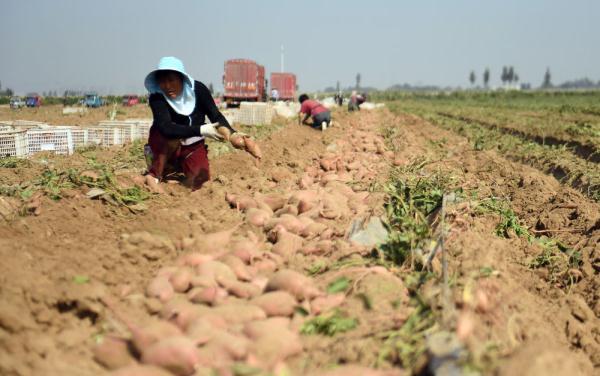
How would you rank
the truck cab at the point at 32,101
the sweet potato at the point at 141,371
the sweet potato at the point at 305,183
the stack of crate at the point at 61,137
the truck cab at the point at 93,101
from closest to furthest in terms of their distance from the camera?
the sweet potato at the point at 141,371
the sweet potato at the point at 305,183
the stack of crate at the point at 61,137
the truck cab at the point at 93,101
the truck cab at the point at 32,101

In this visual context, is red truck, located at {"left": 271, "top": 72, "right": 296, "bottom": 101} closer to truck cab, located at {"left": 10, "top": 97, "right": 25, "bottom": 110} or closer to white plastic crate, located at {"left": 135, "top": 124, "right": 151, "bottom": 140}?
truck cab, located at {"left": 10, "top": 97, "right": 25, "bottom": 110}

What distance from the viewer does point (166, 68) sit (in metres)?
4.28

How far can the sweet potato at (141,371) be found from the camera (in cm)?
193

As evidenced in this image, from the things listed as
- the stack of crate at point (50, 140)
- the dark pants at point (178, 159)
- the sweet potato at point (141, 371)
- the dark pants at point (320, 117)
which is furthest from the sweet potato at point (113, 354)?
the dark pants at point (320, 117)

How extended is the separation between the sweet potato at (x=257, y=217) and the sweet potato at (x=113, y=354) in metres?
1.63

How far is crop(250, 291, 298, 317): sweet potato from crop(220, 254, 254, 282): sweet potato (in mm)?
311

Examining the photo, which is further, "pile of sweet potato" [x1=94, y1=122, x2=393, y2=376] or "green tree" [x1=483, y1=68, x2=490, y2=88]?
"green tree" [x1=483, y1=68, x2=490, y2=88]

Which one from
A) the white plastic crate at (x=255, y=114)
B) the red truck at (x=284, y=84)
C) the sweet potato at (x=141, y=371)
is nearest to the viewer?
the sweet potato at (x=141, y=371)

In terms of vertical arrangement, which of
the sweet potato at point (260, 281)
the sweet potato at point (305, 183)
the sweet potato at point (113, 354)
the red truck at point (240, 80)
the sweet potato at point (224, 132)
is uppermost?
the red truck at point (240, 80)

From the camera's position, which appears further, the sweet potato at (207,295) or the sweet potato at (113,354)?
the sweet potato at (207,295)

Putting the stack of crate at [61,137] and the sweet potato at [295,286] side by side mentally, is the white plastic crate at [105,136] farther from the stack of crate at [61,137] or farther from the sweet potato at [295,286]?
the sweet potato at [295,286]

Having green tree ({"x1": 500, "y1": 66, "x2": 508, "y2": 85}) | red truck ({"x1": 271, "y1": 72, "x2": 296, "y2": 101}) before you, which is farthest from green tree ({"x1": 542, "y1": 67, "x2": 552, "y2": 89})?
red truck ({"x1": 271, "y1": 72, "x2": 296, "y2": 101})

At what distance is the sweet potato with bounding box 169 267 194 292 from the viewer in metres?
2.63

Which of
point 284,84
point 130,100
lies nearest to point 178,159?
point 130,100
